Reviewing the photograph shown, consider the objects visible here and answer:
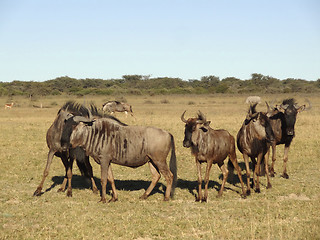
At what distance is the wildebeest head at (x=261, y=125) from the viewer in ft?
32.4

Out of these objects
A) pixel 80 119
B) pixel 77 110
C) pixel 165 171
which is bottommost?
pixel 165 171

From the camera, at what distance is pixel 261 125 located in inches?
397

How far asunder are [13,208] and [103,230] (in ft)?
7.98

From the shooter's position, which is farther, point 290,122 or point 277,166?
point 277,166

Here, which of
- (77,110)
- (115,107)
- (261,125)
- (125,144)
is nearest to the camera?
(125,144)

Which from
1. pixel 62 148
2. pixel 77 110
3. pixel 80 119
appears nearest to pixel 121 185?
pixel 62 148

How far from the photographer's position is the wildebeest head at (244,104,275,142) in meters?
9.88

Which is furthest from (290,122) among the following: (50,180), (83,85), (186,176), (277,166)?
(83,85)

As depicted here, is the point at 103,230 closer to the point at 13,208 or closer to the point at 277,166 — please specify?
the point at 13,208

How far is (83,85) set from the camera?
99.9 m

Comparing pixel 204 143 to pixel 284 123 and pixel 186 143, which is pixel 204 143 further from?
pixel 284 123

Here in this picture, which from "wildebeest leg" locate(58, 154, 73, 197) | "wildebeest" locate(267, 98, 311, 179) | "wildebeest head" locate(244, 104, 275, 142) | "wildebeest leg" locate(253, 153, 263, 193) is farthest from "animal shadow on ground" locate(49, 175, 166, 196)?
"wildebeest" locate(267, 98, 311, 179)

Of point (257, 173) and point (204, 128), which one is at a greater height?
point (204, 128)

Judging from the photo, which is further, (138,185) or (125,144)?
(138,185)
